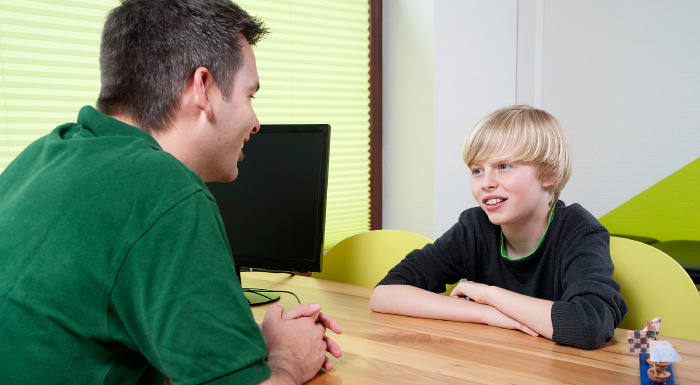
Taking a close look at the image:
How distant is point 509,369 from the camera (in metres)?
1.05

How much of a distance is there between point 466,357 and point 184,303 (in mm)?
596

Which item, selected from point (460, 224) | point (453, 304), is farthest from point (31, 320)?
point (460, 224)

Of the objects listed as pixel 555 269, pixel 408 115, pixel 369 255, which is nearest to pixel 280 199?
pixel 369 255

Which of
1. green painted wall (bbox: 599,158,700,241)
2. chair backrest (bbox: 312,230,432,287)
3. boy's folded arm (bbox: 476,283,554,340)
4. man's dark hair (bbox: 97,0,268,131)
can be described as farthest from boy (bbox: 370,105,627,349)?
green painted wall (bbox: 599,158,700,241)

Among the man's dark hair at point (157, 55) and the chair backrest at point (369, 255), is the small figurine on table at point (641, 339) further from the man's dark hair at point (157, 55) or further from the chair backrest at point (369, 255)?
the chair backrest at point (369, 255)

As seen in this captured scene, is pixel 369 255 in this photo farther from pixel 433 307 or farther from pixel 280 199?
pixel 433 307

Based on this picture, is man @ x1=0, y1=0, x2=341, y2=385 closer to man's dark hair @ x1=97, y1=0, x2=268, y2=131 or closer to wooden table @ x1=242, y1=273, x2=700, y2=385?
man's dark hair @ x1=97, y1=0, x2=268, y2=131

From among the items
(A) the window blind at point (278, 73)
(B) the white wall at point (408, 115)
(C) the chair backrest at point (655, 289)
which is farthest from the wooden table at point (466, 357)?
(B) the white wall at point (408, 115)

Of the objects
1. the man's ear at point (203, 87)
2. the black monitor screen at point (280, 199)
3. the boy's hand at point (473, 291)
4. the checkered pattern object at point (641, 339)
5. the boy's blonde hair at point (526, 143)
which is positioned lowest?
the boy's hand at point (473, 291)

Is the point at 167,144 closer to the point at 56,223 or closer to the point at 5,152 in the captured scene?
the point at 56,223

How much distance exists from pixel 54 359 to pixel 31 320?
0.05m

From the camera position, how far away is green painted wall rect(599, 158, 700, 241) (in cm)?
319

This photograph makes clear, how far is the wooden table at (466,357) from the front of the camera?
1.02 m

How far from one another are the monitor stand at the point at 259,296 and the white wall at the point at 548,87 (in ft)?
5.27
